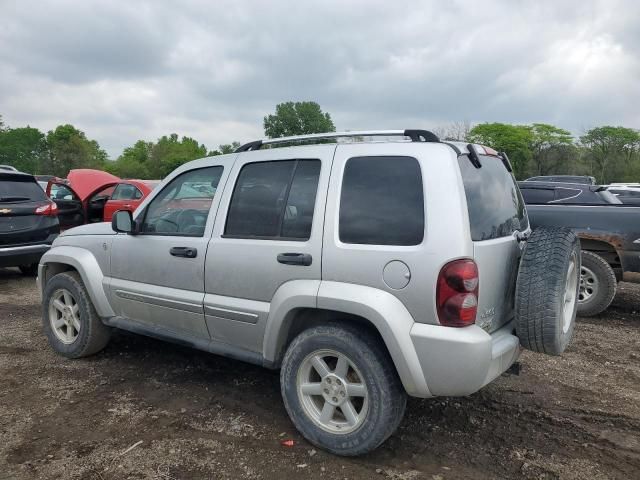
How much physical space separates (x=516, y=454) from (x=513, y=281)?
102cm

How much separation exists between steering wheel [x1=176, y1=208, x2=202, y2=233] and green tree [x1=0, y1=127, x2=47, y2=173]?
8647 centimetres

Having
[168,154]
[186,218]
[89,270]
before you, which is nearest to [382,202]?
[186,218]

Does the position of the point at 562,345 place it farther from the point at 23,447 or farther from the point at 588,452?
the point at 23,447

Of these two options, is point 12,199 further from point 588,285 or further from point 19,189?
point 588,285

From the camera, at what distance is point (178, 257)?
12.1ft

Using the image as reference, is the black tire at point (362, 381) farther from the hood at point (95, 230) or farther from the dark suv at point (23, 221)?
the dark suv at point (23, 221)

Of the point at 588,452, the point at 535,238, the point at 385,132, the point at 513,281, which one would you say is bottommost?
the point at 588,452

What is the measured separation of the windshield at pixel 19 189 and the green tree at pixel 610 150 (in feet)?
190

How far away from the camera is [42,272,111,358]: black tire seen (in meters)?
4.40

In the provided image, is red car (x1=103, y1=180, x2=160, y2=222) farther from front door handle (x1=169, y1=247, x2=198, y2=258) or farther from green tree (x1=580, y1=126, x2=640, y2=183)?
green tree (x1=580, y1=126, x2=640, y2=183)

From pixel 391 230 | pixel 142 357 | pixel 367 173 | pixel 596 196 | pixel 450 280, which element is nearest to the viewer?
pixel 450 280

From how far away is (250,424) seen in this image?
11.2 feet

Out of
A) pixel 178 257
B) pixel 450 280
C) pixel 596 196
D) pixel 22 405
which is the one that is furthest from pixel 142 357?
pixel 596 196

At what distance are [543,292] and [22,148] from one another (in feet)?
310
